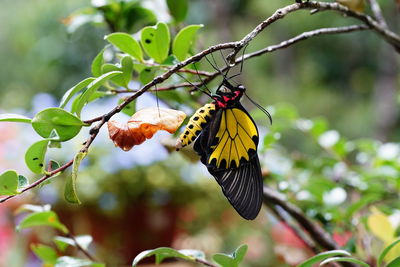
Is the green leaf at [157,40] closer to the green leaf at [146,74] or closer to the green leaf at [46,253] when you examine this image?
the green leaf at [146,74]

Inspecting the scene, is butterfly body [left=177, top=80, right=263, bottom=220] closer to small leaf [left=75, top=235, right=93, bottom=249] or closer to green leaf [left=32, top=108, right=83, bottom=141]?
green leaf [left=32, top=108, right=83, bottom=141]

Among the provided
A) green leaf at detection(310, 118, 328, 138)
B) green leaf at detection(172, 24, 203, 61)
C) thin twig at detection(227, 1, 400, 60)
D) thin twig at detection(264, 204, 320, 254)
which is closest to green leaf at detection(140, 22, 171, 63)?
green leaf at detection(172, 24, 203, 61)

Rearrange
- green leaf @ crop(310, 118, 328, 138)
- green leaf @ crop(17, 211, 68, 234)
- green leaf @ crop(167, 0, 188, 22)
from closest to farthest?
1. green leaf @ crop(17, 211, 68, 234)
2. green leaf @ crop(167, 0, 188, 22)
3. green leaf @ crop(310, 118, 328, 138)

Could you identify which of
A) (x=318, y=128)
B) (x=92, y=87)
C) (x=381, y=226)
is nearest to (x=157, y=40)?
(x=92, y=87)

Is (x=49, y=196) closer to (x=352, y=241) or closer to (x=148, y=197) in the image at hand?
(x=148, y=197)

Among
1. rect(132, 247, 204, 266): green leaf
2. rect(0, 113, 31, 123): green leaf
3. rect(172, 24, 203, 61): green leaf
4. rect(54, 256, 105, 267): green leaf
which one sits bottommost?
rect(132, 247, 204, 266): green leaf

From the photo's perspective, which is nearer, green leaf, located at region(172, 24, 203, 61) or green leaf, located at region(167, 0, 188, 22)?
green leaf, located at region(172, 24, 203, 61)

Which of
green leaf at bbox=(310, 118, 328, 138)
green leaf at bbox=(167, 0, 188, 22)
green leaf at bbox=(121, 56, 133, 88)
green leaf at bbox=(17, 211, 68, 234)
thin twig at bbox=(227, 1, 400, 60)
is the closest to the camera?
thin twig at bbox=(227, 1, 400, 60)

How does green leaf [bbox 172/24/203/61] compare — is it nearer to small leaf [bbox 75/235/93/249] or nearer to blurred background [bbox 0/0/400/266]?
blurred background [bbox 0/0/400/266]

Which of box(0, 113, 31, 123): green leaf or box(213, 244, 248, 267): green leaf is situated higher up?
box(0, 113, 31, 123): green leaf
